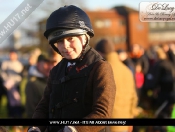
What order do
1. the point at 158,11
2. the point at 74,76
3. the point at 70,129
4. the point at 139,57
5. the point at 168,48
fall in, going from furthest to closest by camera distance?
1. the point at 139,57
2. the point at 168,48
3. the point at 158,11
4. the point at 74,76
5. the point at 70,129

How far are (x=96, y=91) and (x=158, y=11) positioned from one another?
590 millimetres

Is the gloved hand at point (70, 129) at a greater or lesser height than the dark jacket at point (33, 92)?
greater

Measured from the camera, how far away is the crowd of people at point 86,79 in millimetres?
2723

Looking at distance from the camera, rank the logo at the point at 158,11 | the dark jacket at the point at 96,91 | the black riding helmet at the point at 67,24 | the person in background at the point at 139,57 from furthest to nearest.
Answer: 1. the person in background at the point at 139,57
2. the logo at the point at 158,11
3. the black riding helmet at the point at 67,24
4. the dark jacket at the point at 96,91

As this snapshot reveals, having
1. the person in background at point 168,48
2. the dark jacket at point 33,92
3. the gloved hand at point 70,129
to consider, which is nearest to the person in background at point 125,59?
the person in background at point 168,48

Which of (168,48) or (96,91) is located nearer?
(96,91)

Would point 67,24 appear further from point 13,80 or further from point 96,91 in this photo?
point 13,80

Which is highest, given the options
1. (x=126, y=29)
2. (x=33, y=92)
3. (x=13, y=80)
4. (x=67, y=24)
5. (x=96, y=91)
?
(x=67, y=24)

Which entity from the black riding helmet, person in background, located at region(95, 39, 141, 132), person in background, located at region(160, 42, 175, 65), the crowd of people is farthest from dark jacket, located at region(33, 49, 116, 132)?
person in background, located at region(160, 42, 175, 65)

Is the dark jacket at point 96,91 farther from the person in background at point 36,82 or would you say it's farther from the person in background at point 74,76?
the person in background at point 36,82

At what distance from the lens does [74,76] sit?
2789 mm

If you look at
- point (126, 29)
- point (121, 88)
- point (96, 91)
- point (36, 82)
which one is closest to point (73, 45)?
point (96, 91)

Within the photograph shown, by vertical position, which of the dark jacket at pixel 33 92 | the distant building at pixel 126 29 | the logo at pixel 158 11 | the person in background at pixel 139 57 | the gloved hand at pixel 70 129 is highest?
the logo at pixel 158 11

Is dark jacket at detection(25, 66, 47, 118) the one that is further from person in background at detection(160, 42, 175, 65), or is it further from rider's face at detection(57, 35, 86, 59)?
person in background at detection(160, 42, 175, 65)
